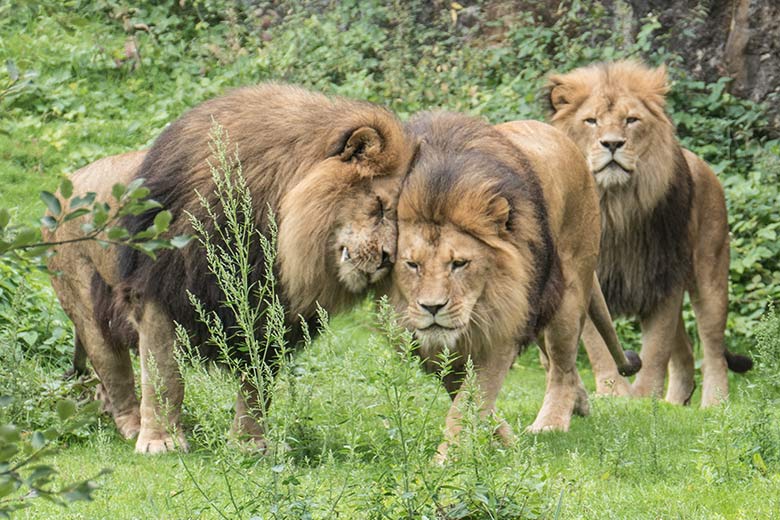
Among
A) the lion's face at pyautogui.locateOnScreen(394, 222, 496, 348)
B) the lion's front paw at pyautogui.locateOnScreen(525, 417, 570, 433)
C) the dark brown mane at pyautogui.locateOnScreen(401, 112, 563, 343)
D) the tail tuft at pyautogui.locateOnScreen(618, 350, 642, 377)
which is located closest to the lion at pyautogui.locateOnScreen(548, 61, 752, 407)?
the tail tuft at pyautogui.locateOnScreen(618, 350, 642, 377)

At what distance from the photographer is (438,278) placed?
5.27 metres

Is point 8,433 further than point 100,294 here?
No

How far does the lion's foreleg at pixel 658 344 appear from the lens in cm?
881

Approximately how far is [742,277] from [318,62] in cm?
488

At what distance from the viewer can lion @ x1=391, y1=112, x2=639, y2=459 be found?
5293 millimetres

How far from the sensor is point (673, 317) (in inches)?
351

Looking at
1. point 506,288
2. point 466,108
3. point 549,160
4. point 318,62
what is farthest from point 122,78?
point 506,288

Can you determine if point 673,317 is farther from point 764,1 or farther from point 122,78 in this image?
point 122,78

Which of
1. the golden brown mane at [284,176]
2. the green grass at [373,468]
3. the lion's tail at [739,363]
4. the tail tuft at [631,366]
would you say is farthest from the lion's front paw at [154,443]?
the lion's tail at [739,363]

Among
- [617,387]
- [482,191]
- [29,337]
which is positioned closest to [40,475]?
[482,191]

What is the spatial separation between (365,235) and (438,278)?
353 millimetres

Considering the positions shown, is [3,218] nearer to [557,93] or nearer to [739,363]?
[557,93]

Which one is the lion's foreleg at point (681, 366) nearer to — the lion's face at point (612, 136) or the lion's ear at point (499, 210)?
the lion's face at point (612, 136)

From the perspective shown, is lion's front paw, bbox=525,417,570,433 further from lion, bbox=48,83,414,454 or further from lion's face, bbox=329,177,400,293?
lion's face, bbox=329,177,400,293
